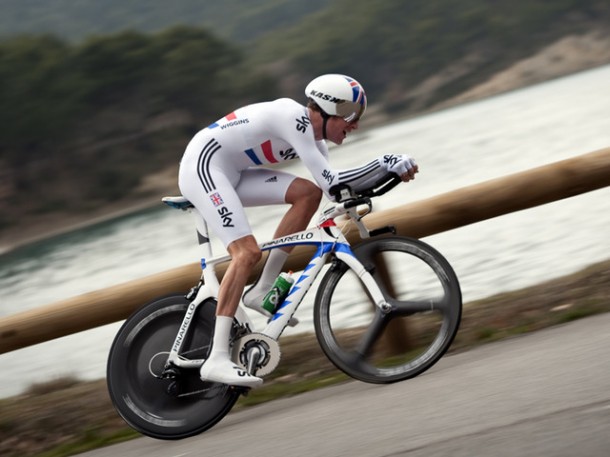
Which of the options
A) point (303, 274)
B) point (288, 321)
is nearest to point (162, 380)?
point (288, 321)

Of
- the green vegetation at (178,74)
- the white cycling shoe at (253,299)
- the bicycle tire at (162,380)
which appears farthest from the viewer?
the green vegetation at (178,74)

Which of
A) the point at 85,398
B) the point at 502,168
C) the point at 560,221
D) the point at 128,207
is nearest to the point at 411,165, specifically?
the point at 85,398

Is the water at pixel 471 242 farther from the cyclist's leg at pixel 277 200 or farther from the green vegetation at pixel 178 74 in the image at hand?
the green vegetation at pixel 178 74

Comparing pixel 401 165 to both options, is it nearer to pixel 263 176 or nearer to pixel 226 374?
pixel 263 176

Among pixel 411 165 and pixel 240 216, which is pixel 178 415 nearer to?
pixel 240 216

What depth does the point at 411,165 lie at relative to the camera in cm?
548

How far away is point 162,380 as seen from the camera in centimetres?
580

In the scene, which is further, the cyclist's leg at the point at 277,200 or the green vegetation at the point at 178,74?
the green vegetation at the point at 178,74

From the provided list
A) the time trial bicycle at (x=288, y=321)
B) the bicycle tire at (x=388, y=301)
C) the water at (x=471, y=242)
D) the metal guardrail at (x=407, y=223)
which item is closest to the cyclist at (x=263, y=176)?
the time trial bicycle at (x=288, y=321)

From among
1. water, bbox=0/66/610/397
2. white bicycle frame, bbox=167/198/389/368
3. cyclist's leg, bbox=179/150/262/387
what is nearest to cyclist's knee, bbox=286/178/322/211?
white bicycle frame, bbox=167/198/389/368

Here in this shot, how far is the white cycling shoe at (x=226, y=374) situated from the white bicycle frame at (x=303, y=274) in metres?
0.17

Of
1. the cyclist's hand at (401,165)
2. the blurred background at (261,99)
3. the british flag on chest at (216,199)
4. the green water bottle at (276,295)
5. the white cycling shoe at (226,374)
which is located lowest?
the white cycling shoe at (226,374)

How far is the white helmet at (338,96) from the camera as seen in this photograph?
18.1 feet

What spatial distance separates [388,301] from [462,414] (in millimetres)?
1325
